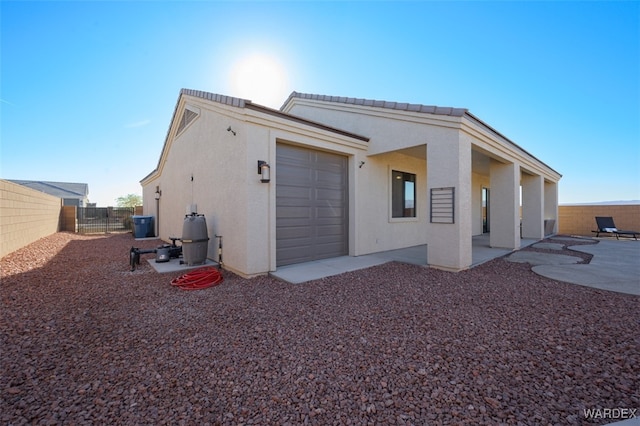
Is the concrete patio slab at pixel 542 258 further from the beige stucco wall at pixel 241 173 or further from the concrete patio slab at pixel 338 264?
the beige stucco wall at pixel 241 173

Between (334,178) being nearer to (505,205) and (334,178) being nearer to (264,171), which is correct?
(264,171)

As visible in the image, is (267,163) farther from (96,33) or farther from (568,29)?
(568,29)

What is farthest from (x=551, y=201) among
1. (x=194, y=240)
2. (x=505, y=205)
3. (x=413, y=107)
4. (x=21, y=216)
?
(x=21, y=216)

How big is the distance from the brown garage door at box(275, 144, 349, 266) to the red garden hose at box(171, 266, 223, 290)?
55.3 inches

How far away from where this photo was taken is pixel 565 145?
11.7 metres

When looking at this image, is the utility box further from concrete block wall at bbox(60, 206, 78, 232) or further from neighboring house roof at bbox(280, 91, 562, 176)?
neighboring house roof at bbox(280, 91, 562, 176)

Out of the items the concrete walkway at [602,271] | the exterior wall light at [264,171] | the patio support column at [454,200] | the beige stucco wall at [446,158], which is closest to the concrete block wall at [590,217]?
the beige stucco wall at [446,158]

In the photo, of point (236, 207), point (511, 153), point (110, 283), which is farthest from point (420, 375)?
point (511, 153)

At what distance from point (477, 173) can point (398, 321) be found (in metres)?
12.0

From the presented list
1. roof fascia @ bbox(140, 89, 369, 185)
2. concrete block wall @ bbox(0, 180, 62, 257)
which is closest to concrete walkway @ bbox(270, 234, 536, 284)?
roof fascia @ bbox(140, 89, 369, 185)

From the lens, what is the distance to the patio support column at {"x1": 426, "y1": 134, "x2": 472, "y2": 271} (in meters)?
5.36

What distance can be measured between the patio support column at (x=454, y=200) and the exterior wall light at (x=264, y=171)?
367cm

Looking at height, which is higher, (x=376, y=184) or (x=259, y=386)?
(x=376, y=184)

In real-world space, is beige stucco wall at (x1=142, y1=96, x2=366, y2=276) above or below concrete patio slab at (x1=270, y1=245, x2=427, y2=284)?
above
